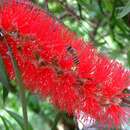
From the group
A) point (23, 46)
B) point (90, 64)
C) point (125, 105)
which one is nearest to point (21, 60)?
point (23, 46)

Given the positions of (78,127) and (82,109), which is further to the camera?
(78,127)

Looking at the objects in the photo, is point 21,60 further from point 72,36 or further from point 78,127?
point 78,127

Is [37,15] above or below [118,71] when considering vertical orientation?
above

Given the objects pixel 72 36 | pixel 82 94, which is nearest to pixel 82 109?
pixel 82 94

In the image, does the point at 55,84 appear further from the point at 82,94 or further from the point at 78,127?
the point at 78,127

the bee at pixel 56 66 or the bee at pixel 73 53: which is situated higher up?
the bee at pixel 73 53

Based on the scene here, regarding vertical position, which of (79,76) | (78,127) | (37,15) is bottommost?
(78,127)

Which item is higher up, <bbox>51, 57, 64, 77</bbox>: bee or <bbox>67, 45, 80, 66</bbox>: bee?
<bbox>67, 45, 80, 66</bbox>: bee
